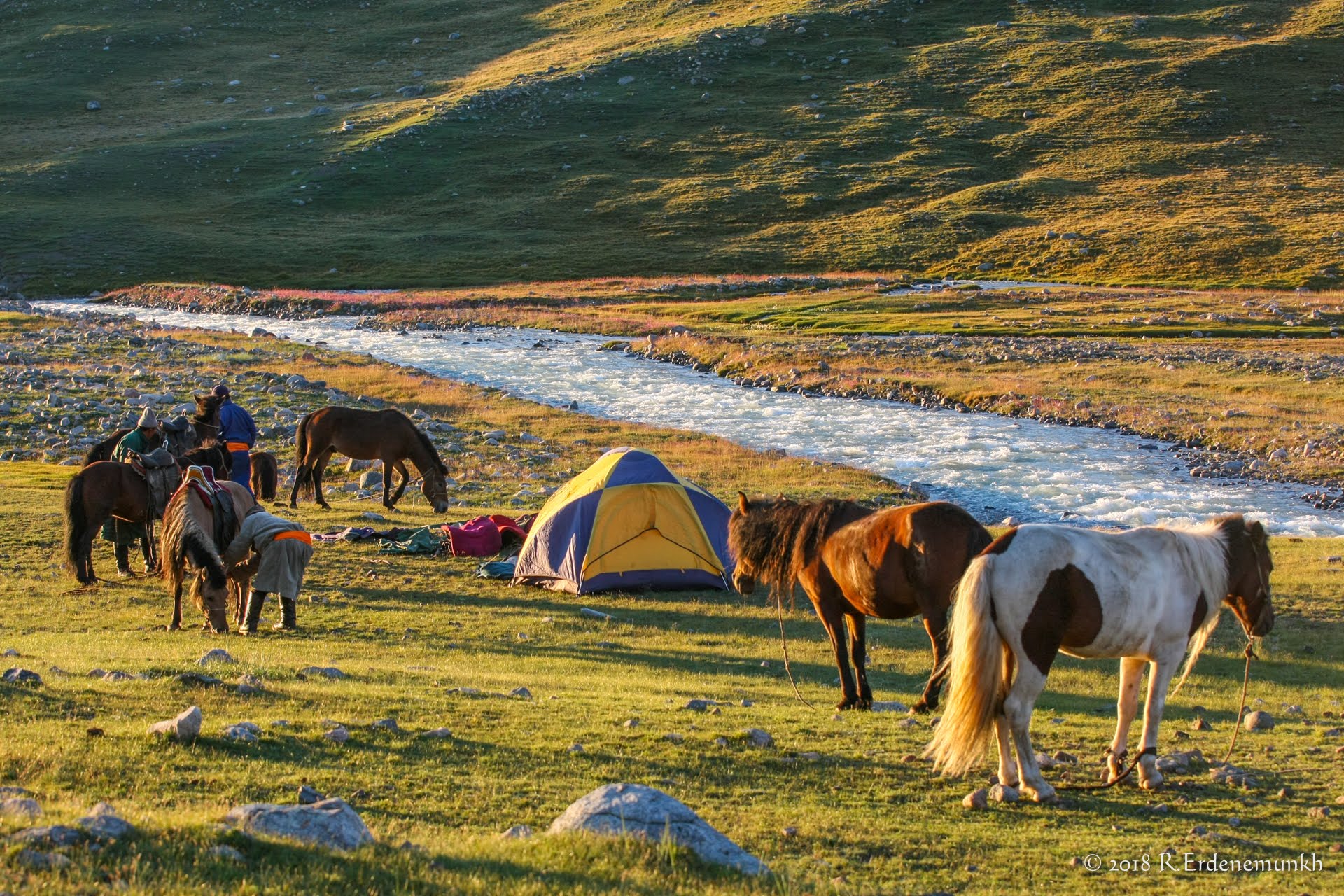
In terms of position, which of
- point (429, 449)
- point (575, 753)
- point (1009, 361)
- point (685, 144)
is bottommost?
point (575, 753)

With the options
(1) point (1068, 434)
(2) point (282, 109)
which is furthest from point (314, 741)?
(2) point (282, 109)

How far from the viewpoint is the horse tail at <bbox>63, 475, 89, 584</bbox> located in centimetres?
1650

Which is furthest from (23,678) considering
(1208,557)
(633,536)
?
(1208,557)

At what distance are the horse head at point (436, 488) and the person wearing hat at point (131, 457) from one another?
5697mm

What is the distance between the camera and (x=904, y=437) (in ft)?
112

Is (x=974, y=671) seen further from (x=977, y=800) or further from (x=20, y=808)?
(x=20, y=808)

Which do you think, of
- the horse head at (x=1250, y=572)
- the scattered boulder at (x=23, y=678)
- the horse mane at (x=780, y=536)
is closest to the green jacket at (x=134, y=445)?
the scattered boulder at (x=23, y=678)

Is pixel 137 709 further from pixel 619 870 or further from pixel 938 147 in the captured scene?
pixel 938 147

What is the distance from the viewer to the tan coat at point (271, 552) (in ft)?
47.0

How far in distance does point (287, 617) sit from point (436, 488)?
27.4ft

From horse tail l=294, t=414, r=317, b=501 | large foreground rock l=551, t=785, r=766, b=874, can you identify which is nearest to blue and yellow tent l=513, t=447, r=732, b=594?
horse tail l=294, t=414, r=317, b=501

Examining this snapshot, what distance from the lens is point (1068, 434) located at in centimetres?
3419

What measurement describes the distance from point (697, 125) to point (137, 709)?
106228 mm

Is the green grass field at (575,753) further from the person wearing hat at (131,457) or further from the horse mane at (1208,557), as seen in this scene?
the horse mane at (1208,557)
